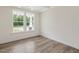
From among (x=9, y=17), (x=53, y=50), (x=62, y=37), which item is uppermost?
(x=9, y=17)

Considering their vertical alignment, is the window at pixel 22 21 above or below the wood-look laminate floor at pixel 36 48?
above

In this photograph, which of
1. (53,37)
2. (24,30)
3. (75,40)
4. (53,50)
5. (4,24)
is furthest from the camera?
(24,30)

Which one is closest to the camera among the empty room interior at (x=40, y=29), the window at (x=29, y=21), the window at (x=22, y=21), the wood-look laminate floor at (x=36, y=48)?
the wood-look laminate floor at (x=36, y=48)

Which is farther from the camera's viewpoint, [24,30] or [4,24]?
[24,30]

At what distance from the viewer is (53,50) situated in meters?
2.25

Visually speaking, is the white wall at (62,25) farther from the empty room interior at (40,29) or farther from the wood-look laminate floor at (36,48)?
the wood-look laminate floor at (36,48)

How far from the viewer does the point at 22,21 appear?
130 inches

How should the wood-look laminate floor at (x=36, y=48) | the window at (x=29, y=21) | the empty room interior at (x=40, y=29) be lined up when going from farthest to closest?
1. the window at (x=29, y=21)
2. the empty room interior at (x=40, y=29)
3. the wood-look laminate floor at (x=36, y=48)

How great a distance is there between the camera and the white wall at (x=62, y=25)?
95.9 inches

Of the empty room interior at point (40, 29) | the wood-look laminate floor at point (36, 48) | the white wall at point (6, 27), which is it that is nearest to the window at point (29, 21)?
the empty room interior at point (40, 29)

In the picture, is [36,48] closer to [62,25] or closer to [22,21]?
[62,25]

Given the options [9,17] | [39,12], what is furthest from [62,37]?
[9,17]
